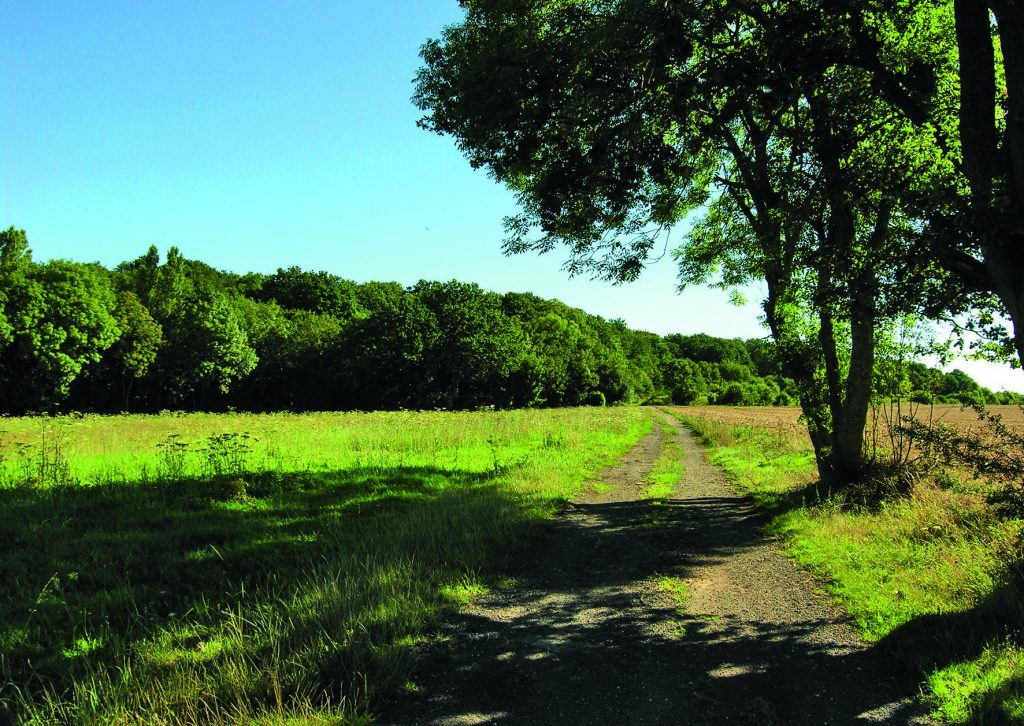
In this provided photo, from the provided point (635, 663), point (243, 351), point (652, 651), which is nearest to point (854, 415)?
point (652, 651)

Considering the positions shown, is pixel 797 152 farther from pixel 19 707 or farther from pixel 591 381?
pixel 591 381

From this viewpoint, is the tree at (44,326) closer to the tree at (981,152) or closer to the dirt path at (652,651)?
the dirt path at (652,651)

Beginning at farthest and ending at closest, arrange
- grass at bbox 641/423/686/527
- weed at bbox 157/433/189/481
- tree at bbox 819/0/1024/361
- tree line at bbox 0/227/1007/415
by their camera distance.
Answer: tree line at bbox 0/227/1007/415
weed at bbox 157/433/189/481
grass at bbox 641/423/686/527
tree at bbox 819/0/1024/361

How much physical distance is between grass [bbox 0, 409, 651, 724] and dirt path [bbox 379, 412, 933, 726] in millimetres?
522

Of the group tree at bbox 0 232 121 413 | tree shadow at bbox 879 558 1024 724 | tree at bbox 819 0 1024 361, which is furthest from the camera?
tree at bbox 0 232 121 413

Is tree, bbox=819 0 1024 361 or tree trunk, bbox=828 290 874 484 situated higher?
tree, bbox=819 0 1024 361

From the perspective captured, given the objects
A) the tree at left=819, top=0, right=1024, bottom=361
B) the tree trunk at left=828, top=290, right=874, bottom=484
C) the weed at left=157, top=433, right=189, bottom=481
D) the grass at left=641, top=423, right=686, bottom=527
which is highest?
the tree at left=819, top=0, right=1024, bottom=361

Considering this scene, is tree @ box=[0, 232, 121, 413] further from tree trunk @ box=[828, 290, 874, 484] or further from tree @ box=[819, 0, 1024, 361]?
tree @ box=[819, 0, 1024, 361]

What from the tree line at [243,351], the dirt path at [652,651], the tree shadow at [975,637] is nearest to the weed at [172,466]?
the dirt path at [652,651]

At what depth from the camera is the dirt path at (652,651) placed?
3773mm

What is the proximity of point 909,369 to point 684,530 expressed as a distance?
6312 millimetres

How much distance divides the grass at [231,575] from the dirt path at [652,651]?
52cm

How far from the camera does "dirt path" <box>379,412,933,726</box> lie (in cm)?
377

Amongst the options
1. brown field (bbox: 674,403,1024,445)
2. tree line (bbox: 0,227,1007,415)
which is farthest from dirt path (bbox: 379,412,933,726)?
tree line (bbox: 0,227,1007,415)
